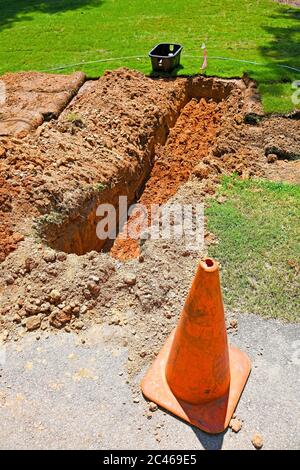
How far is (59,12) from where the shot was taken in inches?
632

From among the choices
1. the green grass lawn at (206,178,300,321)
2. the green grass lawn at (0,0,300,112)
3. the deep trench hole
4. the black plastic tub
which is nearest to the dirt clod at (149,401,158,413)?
the green grass lawn at (206,178,300,321)

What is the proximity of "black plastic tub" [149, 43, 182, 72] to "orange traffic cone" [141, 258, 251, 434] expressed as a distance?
27.6 feet

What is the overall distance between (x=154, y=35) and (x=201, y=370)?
40.2ft

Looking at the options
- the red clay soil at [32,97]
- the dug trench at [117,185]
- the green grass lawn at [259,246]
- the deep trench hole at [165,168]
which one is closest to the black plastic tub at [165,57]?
the dug trench at [117,185]

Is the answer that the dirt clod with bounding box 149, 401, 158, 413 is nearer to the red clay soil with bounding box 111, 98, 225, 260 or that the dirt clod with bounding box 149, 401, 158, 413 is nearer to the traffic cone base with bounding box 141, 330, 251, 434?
the traffic cone base with bounding box 141, 330, 251, 434

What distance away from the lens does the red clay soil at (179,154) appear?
755 centimetres

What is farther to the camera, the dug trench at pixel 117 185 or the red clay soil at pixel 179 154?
the red clay soil at pixel 179 154

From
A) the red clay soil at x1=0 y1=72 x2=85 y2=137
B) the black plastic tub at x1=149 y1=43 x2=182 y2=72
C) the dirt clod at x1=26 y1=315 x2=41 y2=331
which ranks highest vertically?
the black plastic tub at x1=149 y1=43 x2=182 y2=72

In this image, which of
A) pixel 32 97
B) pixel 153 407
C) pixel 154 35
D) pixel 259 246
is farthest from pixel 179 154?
pixel 154 35

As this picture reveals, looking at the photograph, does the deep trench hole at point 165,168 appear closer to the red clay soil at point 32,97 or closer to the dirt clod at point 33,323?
the dirt clod at point 33,323

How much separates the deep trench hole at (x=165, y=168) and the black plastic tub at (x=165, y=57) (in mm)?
864

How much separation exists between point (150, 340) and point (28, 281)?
69.0 inches

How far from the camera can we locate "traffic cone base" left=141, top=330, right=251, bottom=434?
3.96m
